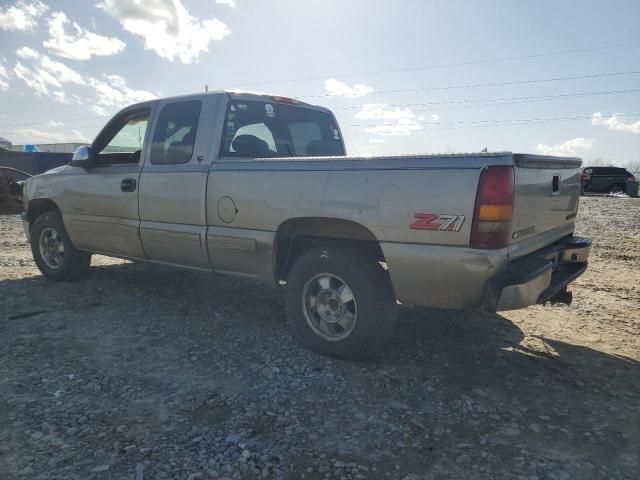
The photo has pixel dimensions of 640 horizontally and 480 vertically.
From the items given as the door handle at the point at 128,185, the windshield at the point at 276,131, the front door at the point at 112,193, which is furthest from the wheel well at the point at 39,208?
the windshield at the point at 276,131

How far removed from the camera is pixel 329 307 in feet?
12.0

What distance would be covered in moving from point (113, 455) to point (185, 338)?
1635 millimetres

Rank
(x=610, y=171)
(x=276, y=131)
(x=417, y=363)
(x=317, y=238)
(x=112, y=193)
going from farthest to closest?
(x=610, y=171) < (x=112, y=193) < (x=276, y=131) < (x=317, y=238) < (x=417, y=363)

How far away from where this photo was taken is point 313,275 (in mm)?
3637

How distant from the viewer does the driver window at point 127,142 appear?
16.0 ft

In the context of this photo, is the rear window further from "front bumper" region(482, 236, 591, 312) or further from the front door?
the front door

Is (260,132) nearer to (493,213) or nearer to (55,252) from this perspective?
(493,213)

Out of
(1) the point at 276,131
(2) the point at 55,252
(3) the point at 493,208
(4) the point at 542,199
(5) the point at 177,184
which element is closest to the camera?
(3) the point at 493,208

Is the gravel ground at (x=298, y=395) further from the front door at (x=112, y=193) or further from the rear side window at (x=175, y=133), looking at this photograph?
the rear side window at (x=175, y=133)

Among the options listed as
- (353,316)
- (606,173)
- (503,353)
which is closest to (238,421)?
(353,316)

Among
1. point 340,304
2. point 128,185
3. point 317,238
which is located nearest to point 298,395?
point 340,304

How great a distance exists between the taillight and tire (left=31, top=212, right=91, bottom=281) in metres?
4.67

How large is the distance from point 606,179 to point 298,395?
25948 millimetres

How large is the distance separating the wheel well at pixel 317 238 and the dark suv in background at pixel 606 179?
2394 cm
